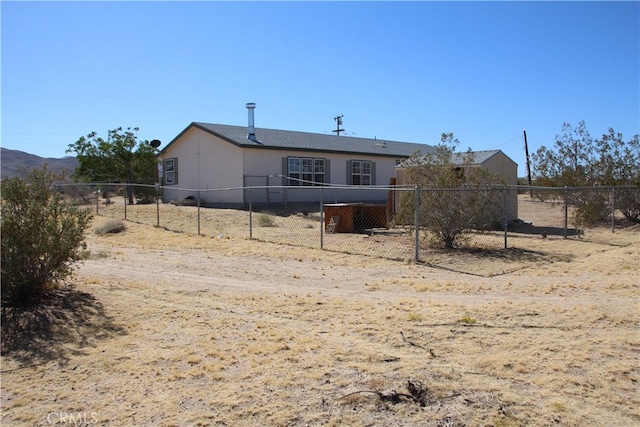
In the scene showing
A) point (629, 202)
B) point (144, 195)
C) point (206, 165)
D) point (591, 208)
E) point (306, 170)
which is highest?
point (206, 165)

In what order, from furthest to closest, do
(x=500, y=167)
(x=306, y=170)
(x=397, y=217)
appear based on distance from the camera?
(x=306, y=170) → (x=500, y=167) → (x=397, y=217)

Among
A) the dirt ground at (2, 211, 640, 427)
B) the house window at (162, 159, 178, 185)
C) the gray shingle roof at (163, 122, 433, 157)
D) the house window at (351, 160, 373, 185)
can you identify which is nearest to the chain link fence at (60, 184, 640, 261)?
the house window at (351, 160, 373, 185)

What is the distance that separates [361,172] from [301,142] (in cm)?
399

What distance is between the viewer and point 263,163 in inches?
955

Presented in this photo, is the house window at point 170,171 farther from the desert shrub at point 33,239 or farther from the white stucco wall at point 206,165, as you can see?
the desert shrub at point 33,239

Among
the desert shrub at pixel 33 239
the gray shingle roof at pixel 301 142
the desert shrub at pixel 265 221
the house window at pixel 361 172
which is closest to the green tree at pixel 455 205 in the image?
the desert shrub at pixel 265 221

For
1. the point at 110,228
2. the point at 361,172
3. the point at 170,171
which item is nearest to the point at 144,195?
the point at 170,171

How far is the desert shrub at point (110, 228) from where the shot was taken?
15.9 metres

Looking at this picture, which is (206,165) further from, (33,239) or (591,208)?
(33,239)

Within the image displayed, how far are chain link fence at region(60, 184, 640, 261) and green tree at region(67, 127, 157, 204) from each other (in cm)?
208

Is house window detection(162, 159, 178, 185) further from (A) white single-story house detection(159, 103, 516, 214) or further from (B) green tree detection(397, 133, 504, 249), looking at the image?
(B) green tree detection(397, 133, 504, 249)

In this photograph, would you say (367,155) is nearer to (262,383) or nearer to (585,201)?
(585,201)

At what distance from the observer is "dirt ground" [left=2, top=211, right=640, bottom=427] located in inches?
147

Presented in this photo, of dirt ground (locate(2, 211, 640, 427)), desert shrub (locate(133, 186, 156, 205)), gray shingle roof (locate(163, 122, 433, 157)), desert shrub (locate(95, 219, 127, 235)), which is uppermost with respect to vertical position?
gray shingle roof (locate(163, 122, 433, 157))
